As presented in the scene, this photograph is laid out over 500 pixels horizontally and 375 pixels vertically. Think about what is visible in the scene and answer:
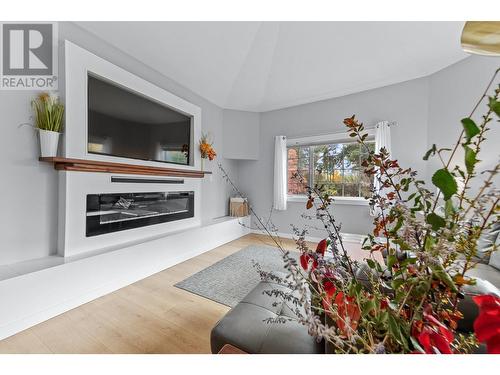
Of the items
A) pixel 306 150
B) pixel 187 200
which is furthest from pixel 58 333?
pixel 306 150

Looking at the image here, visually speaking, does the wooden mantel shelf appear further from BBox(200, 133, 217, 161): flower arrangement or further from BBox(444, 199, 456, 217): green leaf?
BBox(444, 199, 456, 217): green leaf

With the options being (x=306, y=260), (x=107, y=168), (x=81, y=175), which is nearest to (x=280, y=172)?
(x=107, y=168)

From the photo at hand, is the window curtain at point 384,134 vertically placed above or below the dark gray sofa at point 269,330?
above

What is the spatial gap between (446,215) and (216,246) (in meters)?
3.50

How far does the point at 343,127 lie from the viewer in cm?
368

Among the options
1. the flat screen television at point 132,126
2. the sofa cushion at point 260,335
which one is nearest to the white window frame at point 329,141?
the flat screen television at point 132,126

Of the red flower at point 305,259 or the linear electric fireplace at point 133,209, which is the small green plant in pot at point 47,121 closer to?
the linear electric fireplace at point 133,209

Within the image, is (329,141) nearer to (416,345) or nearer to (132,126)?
(132,126)

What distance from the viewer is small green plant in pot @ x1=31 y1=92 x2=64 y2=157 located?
186 cm

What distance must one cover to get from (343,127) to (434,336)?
12.6 feet

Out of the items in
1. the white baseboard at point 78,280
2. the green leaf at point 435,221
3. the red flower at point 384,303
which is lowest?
the white baseboard at point 78,280

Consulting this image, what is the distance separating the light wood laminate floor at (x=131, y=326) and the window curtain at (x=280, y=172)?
2.54 meters

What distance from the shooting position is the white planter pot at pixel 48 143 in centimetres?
185
